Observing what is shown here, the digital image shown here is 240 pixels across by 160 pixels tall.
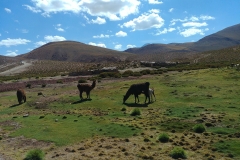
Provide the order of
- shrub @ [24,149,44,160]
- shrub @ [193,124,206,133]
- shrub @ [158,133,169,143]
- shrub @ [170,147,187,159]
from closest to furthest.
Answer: shrub @ [170,147,187,159] < shrub @ [24,149,44,160] < shrub @ [158,133,169,143] < shrub @ [193,124,206,133]

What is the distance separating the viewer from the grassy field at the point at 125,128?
1456 cm

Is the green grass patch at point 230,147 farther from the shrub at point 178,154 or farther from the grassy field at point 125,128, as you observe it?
the shrub at point 178,154

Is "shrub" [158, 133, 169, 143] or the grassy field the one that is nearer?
the grassy field

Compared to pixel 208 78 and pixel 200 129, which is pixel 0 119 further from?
pixel 208 78

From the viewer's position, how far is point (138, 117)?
72.4ft

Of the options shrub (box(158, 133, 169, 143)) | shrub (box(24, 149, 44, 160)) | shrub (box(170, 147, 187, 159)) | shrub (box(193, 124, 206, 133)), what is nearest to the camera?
shrub (box(170, 147, 187, 159))

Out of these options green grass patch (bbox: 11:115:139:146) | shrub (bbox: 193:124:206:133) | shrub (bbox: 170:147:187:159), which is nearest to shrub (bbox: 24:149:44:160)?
green grass patch (bbox: 11:115:139:146)

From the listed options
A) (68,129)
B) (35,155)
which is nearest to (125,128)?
(68,129)

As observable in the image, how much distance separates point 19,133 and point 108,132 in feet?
21.1

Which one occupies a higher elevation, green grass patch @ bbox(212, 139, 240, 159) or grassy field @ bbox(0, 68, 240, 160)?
grassy field @ bbox(0, 68, 240, 160)

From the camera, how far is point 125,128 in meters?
18.7

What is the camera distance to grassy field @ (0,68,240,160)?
1456 cm

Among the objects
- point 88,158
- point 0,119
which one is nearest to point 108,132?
point 88,158

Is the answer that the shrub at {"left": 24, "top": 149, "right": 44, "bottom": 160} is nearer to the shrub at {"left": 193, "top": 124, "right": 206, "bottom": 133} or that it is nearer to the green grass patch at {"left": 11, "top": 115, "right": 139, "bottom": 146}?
the green grass patch at {"left": 11, "top": 115, "right": 139, "bottom": 146}
